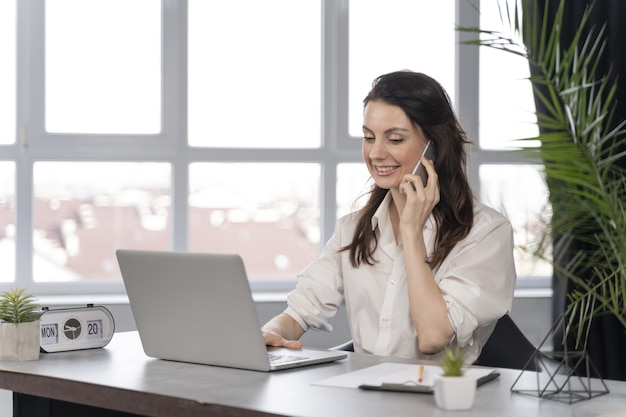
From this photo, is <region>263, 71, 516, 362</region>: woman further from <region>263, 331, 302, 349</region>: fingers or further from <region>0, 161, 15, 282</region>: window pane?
<region>0, 161, 15, 282</region>: window pane

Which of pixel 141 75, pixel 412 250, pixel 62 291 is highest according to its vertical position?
pixel 141 75

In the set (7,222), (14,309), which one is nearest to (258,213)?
(7,222)

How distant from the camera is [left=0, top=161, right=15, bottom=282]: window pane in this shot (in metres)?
4.23

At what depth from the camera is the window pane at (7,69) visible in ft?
13.8

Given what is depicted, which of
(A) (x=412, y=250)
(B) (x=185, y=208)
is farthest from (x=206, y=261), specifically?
(B) (x=185, y=208)

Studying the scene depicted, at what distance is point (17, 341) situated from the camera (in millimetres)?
2160

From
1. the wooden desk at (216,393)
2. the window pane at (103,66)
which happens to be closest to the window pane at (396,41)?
the window pane at (103,66)

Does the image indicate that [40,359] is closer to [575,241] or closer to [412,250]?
[412,250]

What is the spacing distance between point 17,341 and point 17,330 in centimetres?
3

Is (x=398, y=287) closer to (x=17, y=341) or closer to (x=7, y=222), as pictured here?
(x=17, y=341)

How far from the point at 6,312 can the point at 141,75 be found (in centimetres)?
226

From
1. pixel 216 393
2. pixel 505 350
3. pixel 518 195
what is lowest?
pixel 505 350

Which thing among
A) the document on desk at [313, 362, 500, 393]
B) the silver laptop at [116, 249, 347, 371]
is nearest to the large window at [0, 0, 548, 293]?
the silver laptop at [116, 249, 347, 371]

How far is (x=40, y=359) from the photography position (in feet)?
7.25
